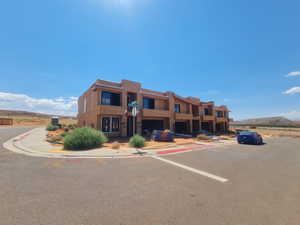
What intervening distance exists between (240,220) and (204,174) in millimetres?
2602

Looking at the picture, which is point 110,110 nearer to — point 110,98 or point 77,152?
point 110,98

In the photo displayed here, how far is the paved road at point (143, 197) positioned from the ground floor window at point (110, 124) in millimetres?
10430

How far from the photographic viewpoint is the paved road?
258 centimetres

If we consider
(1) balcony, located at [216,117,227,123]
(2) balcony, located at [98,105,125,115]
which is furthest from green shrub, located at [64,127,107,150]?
(1) balcony, located at [216,117,227,123]

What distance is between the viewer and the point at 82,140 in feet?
30.9

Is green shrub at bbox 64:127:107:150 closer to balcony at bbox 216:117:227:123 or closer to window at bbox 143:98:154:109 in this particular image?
window at bbox 143:98:154:109

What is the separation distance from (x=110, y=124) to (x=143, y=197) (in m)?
13.8

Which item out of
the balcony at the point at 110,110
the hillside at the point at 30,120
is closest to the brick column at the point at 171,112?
the balcony at the point at 110,110

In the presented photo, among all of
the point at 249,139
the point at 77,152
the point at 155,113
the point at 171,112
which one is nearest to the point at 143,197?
the point at 77,152

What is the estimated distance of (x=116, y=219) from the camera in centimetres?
254

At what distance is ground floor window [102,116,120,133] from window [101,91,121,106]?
205cm

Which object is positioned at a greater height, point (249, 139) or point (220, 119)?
point (220, 119)

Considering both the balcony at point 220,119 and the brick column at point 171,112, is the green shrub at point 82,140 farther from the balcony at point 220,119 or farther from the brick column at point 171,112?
the balcony at point 220,119

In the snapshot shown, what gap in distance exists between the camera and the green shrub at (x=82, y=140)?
912 centimetres
